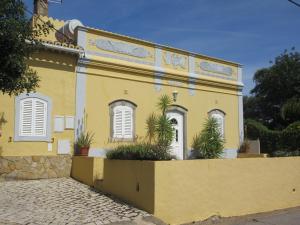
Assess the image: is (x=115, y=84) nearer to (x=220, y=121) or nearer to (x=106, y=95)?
(x=106, y=95)

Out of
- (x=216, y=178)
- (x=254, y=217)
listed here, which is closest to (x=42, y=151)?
(x=216, y=178)

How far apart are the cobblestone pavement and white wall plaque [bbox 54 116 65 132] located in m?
2.22

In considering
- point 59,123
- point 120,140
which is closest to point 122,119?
point 120,140

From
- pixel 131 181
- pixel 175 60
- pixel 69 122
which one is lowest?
pixel 131 181

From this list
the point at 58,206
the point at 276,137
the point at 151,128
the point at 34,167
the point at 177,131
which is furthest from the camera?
the point at 276,137

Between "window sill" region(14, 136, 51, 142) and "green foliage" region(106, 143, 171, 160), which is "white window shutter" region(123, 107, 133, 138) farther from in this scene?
"green foliage" region(106, 143, 171, 160)

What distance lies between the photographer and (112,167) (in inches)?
477

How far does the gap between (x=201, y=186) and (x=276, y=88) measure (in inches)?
1203

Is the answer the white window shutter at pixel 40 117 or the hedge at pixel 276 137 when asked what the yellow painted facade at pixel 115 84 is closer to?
the white window shutter at pixel 40 117

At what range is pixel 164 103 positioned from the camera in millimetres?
17031

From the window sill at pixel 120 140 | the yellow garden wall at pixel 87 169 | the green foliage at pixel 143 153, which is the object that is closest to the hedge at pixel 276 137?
the window sill at pixel 120 140

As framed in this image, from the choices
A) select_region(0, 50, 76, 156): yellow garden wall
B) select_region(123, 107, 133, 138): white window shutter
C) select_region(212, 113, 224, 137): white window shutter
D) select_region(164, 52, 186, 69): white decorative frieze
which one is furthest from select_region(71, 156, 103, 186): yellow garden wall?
select_region(212, 113, 224, 137): white window shutter

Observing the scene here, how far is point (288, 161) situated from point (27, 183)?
8.88 m

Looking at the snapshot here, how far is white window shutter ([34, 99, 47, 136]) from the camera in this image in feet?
45.7
